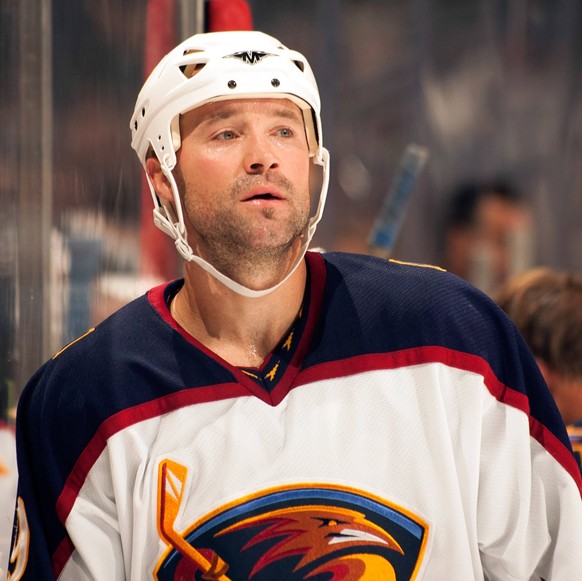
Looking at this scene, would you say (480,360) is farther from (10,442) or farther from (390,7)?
(390,7)

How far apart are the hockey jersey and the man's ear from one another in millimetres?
170

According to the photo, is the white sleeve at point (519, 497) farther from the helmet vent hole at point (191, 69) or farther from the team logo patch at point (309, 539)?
the helmet vent hole at point (191, 69)

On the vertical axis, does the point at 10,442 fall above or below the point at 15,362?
below

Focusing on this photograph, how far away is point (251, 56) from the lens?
Result: 1196 mm

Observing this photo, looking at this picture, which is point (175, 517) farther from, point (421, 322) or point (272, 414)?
point (421, 322)

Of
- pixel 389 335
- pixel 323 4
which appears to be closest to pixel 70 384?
pixel 389 335

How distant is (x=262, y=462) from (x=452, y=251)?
1643 millimetres

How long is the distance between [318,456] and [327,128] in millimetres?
1372

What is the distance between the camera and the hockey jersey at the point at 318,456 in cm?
114

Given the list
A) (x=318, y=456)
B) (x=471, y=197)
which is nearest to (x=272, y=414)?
(x=318, y=456)

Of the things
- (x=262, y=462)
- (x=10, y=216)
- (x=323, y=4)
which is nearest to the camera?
(x=262, y=462)

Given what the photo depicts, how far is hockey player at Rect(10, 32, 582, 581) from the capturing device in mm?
1139

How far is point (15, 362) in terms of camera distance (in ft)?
4.44

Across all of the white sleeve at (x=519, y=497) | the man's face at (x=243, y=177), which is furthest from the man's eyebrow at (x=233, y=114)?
the white sleeve at (x=519, y=497)
